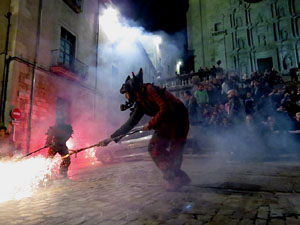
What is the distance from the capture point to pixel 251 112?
698 centimetres

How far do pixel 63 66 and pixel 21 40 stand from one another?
2.39m

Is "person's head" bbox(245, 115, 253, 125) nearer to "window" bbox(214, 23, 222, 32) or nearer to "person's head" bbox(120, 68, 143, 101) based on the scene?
"person's head" bbox(120, 68, 143, 101)

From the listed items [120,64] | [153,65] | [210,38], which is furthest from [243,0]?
[120,64]

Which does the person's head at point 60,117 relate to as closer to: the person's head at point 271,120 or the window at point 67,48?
the window at point 67,48

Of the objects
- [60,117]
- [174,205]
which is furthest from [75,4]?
[174,205]

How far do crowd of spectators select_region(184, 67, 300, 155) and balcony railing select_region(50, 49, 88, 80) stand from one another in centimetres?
788

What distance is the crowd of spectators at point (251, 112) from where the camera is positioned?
20.7 feet

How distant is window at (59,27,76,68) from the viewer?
13007 mm

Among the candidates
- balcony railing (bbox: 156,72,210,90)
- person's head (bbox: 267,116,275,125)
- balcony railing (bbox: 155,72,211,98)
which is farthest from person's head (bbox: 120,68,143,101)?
balcony railing (bbox: 156,72,210,90)

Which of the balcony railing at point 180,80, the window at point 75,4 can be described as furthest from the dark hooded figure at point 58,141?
the window at point 75,4

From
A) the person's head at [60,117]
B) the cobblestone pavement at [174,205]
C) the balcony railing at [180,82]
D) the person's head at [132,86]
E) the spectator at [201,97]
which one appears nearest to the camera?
the cobblestone pavement at [174,205]

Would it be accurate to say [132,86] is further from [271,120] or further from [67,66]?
[67,66]

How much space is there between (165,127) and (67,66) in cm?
1157

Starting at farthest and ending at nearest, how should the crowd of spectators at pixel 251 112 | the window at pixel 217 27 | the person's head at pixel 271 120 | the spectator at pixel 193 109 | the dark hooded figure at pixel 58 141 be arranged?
1. the window at pixel 217 27
2. the spectator at pixel 193 109
3. the person's head at pixel 271 120
4. the crowd of spectators at pixel 251 112
5. the dark hooded figure at pixel 58 141
